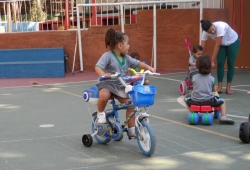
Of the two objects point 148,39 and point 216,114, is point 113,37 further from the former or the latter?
point 148,39

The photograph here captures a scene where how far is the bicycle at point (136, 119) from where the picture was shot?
5919 mm

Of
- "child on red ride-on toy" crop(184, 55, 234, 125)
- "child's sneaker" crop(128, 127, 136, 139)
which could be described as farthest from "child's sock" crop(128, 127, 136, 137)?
"child on red ride-on toy" crop(184, 55, 234, 125)

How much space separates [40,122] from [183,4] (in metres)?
8.91

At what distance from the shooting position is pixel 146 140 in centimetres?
609

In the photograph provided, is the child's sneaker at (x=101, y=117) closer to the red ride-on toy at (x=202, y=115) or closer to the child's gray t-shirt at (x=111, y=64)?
the child's gray t-shirt at (x=111, y=64)

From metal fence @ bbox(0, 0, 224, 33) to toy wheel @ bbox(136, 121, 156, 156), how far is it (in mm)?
10160

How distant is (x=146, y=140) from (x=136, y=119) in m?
0.28

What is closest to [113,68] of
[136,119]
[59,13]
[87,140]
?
[136,119]

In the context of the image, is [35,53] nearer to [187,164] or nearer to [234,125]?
[234,125]

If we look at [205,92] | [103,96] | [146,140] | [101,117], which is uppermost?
[103,96]

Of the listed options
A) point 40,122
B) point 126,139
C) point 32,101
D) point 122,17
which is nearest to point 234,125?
point 126,139

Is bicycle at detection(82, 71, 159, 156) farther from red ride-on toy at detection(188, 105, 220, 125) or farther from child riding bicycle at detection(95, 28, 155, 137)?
red ride-on toy at detection(188, 105, 220, 125)

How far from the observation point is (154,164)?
5816mm

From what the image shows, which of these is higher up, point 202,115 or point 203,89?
point 203,89
